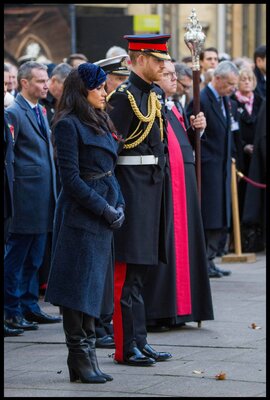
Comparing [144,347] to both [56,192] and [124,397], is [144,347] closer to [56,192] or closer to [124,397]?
[124,397]

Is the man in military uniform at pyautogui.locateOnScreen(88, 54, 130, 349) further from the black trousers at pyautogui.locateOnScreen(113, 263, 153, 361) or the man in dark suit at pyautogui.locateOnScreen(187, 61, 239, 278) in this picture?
the man in dark suit at pyautogui.locateOnScreen(187, 61, 239, 278)

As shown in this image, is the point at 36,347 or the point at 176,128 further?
the point at 176,128

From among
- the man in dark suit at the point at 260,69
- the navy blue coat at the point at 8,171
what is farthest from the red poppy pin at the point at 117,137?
the man in dark suit at the point at 260,69

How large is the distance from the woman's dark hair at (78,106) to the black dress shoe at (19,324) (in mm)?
2456

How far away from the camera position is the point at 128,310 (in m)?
8.89

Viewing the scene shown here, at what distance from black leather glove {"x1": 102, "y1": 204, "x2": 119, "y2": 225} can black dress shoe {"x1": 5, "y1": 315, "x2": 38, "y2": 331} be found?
2.43 m

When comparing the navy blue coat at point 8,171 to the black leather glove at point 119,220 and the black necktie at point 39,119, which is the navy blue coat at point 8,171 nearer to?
the black necktie at point 39,119

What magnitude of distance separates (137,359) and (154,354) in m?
0.15

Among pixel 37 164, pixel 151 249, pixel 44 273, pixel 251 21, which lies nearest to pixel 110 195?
pixel 151 249

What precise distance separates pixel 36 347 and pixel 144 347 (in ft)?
3.46

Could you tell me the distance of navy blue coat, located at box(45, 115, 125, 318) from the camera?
8188 millimetres

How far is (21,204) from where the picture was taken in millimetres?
10688

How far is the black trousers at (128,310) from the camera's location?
8.87 metres

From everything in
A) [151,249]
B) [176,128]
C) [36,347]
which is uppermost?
[176,128]
